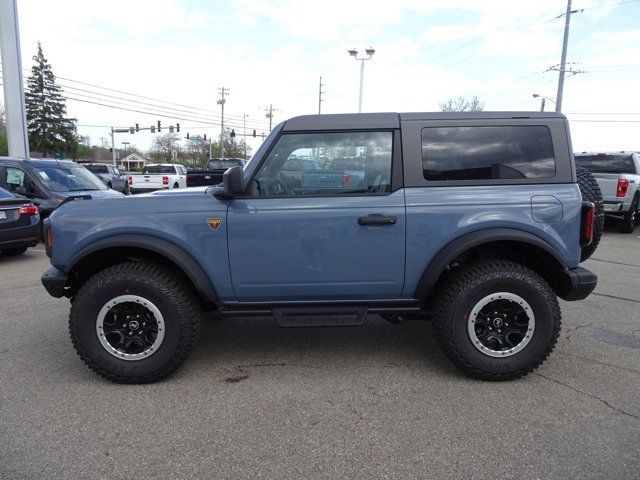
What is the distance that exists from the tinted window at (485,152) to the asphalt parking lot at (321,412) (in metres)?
1.55

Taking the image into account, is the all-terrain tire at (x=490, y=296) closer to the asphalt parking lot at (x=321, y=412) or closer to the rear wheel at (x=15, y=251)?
the asphalt parking lot at (x=321, y=412)

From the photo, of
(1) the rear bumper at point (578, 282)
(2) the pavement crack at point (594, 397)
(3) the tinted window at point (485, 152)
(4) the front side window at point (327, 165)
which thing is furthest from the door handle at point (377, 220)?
(2) the pavement crack at point (594, 397)

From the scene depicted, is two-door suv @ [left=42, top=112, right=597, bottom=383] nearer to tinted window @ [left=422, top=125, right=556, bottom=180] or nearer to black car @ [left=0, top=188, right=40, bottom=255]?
tinted window @ [left=422, top=125, right=556, bottom=180]

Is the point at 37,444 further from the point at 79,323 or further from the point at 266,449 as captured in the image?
the point at 266,449

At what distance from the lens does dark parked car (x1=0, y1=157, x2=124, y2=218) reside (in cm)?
870

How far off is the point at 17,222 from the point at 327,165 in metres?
6.63

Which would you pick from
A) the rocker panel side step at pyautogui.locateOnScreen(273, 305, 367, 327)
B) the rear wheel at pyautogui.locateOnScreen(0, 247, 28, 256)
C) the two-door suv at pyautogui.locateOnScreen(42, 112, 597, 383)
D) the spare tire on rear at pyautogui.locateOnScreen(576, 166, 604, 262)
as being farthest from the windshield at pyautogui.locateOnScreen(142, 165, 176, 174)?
the spare tire on rear at pyautogui.locateOnScreen(576, 166, 604, 262)

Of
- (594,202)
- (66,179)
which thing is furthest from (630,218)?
(66,179)

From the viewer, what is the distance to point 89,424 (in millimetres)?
2799

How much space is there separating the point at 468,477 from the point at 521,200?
1906 millimetres

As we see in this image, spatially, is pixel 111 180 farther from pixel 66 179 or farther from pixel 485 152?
pixel 485 152

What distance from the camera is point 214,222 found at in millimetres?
3248

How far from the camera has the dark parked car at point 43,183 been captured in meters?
8.70

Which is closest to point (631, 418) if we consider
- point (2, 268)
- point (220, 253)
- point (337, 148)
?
point (337, 148)
